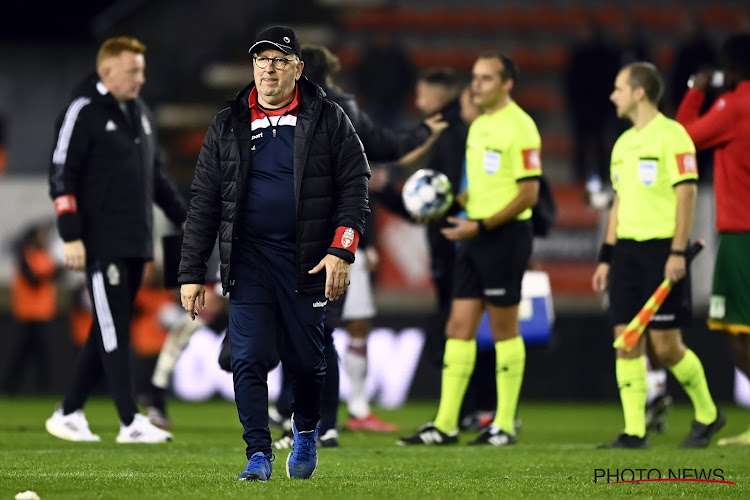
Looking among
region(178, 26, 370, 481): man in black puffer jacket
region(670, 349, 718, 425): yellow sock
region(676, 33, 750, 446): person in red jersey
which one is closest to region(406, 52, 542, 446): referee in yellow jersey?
region(670, 349, 718, 425): yellow sock

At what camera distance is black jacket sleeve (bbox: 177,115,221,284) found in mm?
5852

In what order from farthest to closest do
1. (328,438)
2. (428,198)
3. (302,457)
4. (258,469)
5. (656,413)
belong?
(656,413) → (428,198) → (328,438) → (302,457) → (258,469)

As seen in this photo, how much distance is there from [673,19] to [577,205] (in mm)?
5155

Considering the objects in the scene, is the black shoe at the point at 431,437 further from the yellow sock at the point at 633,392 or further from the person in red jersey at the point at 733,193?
the person in red jersey at the point at 733,193

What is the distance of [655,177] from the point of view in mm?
8016

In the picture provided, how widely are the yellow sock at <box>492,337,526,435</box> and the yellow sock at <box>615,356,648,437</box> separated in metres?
0.61

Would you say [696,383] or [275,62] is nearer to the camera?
[275,62]

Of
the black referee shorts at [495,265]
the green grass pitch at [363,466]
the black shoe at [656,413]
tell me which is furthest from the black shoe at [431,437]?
the black shoe at [656,413]

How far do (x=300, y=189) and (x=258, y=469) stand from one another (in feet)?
3.87

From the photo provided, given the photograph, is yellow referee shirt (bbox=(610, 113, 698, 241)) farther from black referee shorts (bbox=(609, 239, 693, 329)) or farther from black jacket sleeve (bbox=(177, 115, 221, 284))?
black jacket sleeve (bbox=(177, 115, 221, 284))

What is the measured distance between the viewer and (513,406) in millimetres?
8352

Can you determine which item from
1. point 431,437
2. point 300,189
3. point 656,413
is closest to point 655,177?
point 431,437

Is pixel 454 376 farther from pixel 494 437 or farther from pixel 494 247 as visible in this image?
pixel 494 247

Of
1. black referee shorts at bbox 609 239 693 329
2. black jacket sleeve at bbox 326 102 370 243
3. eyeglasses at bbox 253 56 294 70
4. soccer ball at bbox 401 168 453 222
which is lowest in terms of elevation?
black referee shorts at bbox 609 239 693 329
